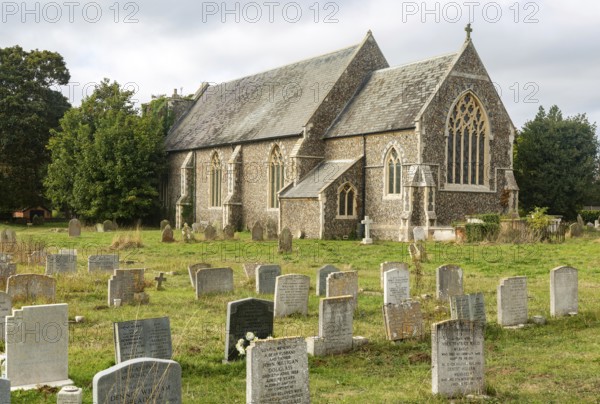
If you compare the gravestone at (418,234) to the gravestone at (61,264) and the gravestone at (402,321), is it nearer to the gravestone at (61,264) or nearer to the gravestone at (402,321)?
the gravestone at (61,264)

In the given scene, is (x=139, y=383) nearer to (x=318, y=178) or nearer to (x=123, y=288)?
(x=123, y=288)

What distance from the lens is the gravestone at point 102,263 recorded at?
1623 centimetres

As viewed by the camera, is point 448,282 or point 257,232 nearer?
point 448,282

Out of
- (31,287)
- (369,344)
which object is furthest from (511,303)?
(31,287)

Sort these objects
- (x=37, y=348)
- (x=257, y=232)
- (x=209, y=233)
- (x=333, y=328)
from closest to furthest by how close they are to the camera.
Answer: (x=37, y=348) < (x=333, y=328) < (x=257, y=232) < (x=209, y=233)

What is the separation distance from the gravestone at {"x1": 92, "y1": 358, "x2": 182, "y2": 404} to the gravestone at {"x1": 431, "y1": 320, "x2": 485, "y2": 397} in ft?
9.40

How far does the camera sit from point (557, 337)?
10.0 meters

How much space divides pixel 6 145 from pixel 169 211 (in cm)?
1065

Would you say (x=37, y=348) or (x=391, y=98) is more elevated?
(x=391, y=98)

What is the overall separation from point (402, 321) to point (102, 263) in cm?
911

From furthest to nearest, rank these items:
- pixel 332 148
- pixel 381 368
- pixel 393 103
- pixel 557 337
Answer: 1. pixel 332 148
2. pixel 393 103
3. pixel 557 337
4. pixel 381 368

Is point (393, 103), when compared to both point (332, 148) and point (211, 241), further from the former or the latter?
point (211, 241)

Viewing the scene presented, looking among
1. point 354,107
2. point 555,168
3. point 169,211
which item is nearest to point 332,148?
point 354,107

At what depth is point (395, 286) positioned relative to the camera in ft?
39.1
